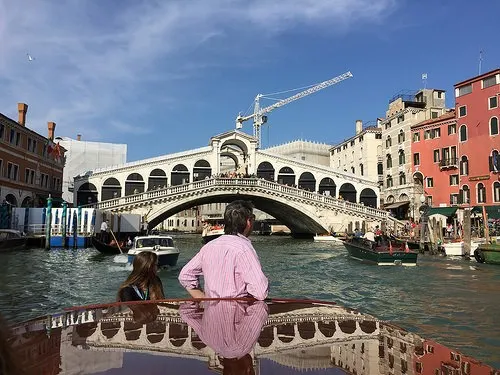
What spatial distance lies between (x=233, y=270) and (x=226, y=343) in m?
0.90

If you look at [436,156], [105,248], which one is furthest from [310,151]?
[105,248]

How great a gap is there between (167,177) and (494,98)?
21.9 meters

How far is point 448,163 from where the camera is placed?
85.8ft

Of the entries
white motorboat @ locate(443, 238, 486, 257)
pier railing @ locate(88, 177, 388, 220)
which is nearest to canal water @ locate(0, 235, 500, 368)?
white motorboat @ locate(443, 238, 486, 257)

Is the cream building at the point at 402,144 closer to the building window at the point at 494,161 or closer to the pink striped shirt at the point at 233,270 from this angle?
the building window at the point at 494,161

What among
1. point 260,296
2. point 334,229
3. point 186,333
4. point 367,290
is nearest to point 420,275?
point 367,290

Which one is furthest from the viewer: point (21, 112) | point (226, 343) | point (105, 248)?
point (21, 112)

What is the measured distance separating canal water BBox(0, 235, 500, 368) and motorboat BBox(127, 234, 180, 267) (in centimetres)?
28

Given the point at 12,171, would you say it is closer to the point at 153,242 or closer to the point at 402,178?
the point at 153,242

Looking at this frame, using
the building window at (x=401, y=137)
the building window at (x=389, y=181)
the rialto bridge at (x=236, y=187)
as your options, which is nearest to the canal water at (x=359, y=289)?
the rialto bridge at (x=236, y=187)

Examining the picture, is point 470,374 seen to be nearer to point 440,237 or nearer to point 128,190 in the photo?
point 440,237

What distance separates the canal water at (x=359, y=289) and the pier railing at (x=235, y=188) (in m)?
11.2

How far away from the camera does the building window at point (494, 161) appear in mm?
22562

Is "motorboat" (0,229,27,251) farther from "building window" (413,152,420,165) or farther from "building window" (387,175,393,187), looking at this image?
"building window" (387,175,393,187)
